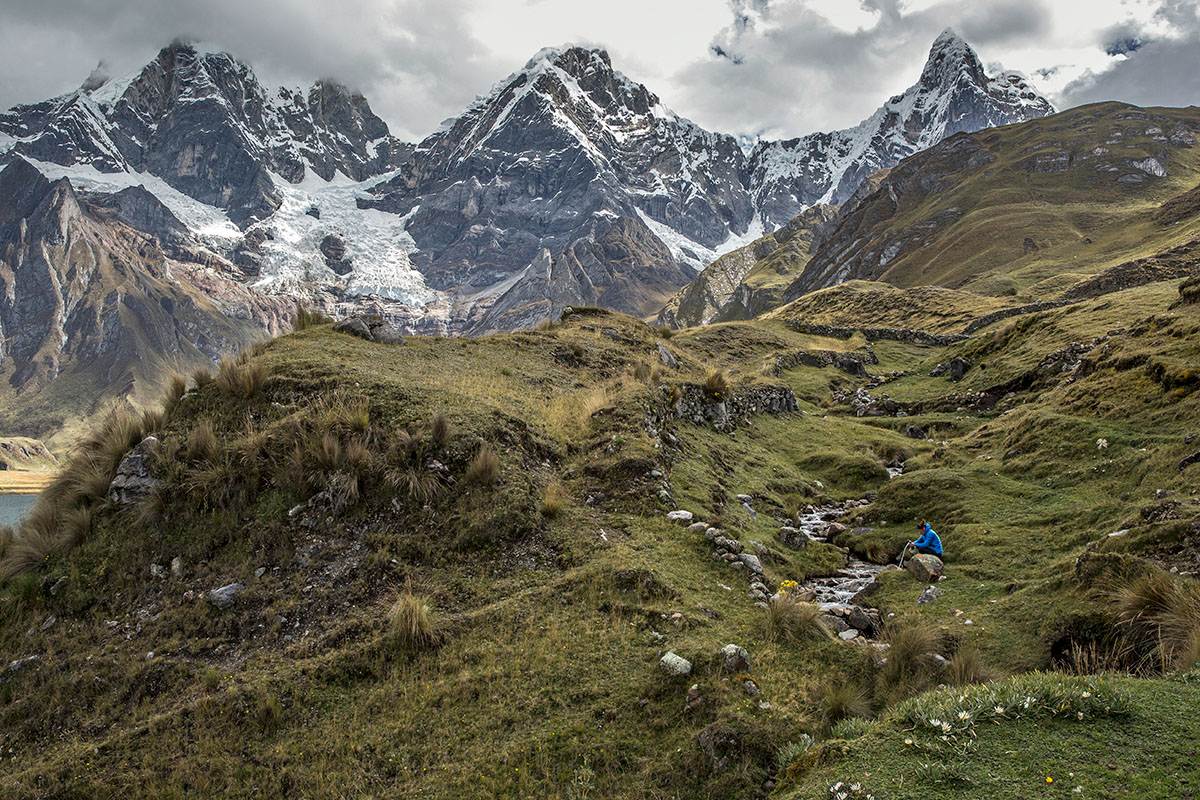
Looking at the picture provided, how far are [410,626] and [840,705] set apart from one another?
6.32m

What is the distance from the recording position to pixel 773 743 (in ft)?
21.2

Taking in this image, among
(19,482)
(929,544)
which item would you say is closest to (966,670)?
(929,544)

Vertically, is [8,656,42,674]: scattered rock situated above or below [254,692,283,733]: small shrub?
above

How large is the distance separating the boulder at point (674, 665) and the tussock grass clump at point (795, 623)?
1750 millimetres

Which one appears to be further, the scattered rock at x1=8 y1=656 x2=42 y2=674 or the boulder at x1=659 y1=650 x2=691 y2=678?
the scattered rock at x1=8 y1=656 x2=42 y2=674

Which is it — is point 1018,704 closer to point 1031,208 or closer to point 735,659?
point 735,659

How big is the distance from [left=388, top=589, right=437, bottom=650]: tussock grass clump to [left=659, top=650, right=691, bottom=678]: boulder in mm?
3639

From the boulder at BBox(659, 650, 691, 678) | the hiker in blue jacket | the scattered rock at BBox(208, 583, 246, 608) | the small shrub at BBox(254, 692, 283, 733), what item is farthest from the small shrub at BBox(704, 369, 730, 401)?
the small shrub at BBox(254, 692, 283, 733)

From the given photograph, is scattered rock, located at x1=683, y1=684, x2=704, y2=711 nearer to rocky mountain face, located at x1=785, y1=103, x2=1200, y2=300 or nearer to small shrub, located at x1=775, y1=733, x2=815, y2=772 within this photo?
small shrub, located at x1=775, y1=733, x2=815, y2=772

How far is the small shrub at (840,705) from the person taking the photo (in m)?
6.84

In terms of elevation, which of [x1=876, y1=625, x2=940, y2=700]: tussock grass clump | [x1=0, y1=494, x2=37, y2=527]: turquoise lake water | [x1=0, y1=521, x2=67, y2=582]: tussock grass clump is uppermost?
[x1=0, y1=521, x2=67, y2=582]: tussock grass clump

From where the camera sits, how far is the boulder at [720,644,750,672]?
7.64m

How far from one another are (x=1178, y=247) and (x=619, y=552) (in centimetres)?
7242

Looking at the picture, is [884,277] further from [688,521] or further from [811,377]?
[688,521]
